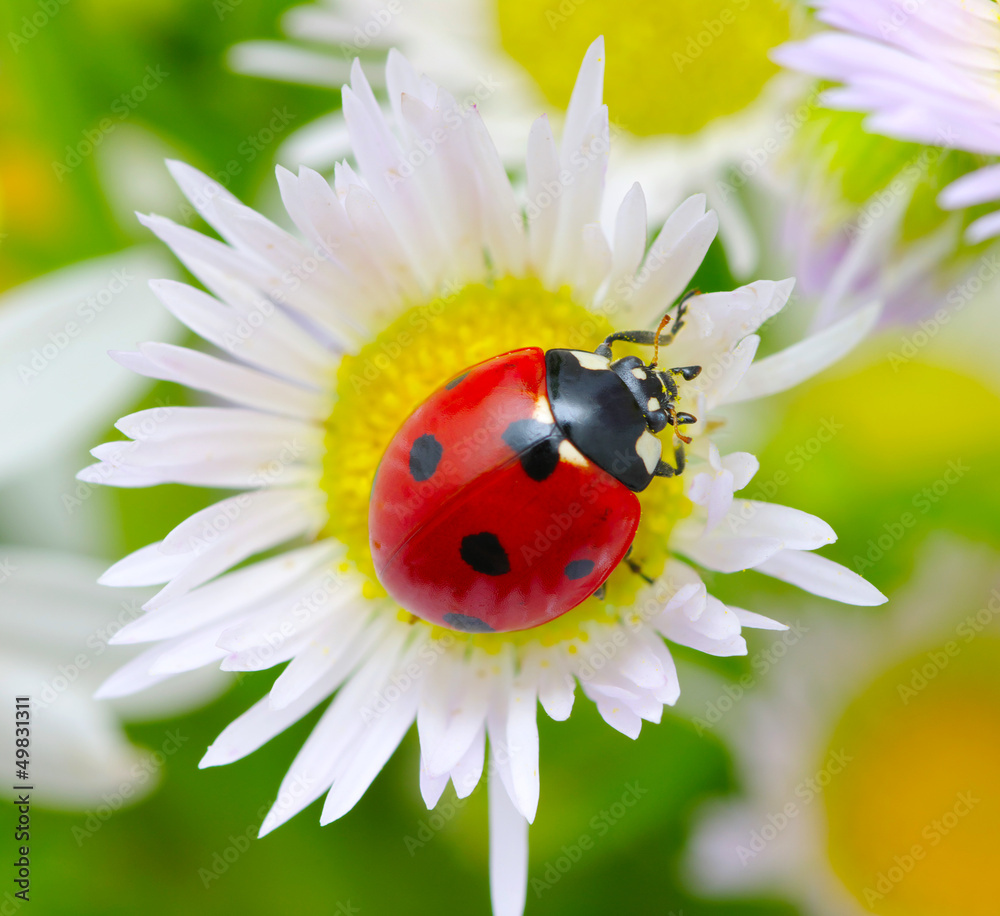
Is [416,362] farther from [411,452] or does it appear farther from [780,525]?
[780,525]

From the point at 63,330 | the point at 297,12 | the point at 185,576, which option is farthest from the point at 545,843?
the point at 297,12

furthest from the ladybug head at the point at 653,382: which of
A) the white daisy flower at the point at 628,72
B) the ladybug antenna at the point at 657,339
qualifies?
the white daisy flower at the point at 628,72

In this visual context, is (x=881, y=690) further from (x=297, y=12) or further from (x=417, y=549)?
(x=297, y=12)

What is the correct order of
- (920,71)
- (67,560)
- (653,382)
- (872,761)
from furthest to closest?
(872,761)
(67,560)
(653,382)
(920,71)

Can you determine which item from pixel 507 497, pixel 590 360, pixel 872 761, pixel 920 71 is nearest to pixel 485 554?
pixel 507 497

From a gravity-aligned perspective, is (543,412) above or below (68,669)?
above

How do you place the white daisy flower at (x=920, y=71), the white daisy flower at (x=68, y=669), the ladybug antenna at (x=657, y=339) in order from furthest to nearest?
1. the white daisy flower at (x=68, y=669)
2. the ladybug antenna at (x=657, y=339)
3. the white daisy flower at (x=920, y=71)

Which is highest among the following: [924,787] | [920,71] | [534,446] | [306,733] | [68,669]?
[920,71]

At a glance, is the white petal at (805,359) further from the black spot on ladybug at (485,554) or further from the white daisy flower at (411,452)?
the black spot on ladybug at (485,554)
